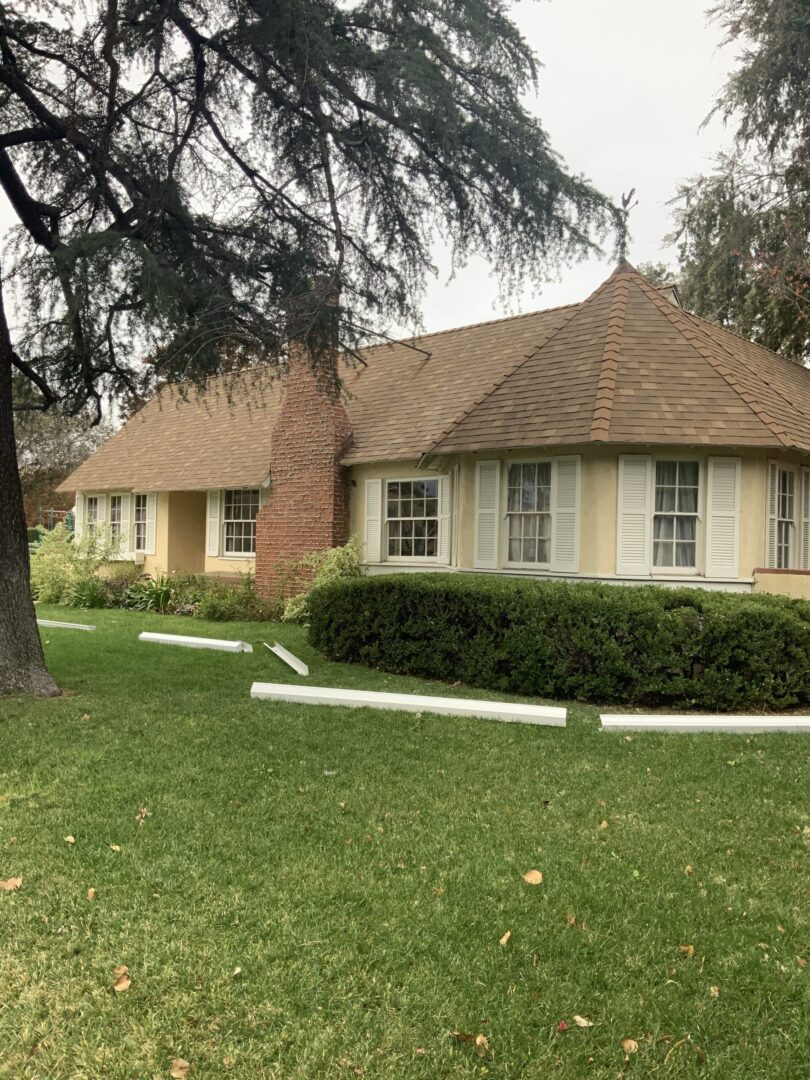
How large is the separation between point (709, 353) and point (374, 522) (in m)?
6.80

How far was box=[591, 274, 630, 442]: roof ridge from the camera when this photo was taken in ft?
37.4

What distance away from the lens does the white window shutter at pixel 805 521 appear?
13094 mm

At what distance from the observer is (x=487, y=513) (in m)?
Result: 13.3

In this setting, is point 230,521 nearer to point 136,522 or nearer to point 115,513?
point 136,522

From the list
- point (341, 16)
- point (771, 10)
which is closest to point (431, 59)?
point (341, 16)

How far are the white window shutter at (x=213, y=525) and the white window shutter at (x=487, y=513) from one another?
8237mm

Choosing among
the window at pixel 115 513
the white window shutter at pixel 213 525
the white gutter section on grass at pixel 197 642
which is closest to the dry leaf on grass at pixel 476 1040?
the white gutter section on grass at pixel 197 642

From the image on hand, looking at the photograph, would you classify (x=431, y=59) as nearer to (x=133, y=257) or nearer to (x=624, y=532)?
(x=133, y=257)

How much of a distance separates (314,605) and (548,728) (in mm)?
5321

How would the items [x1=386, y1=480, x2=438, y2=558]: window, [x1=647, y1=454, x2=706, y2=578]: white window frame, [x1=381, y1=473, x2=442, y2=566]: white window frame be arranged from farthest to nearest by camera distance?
1. [x1=386, y1=480, x2=438, y2=558]: window
2. [x1=381, y1=473, x2=442, y2=566]: white window frame
3. [x1=647, y1=454, x2=706, y2=578]: white window frame

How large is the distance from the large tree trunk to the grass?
1352 mm

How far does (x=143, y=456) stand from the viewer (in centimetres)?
2270

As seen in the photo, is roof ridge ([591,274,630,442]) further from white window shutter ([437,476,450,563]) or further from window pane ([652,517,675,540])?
white window shutter ([437,476,450,563])

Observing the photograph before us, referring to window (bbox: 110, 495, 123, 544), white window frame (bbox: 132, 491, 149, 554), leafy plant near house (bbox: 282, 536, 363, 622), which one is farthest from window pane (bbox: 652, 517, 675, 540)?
window (bbox: 110, 495, 123, 544)
